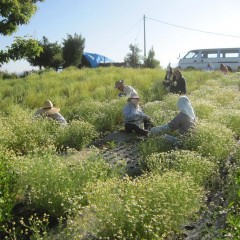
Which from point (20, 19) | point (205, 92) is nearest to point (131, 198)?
point (20, 19)

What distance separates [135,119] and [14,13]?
4.41 m

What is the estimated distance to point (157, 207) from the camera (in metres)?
3.86

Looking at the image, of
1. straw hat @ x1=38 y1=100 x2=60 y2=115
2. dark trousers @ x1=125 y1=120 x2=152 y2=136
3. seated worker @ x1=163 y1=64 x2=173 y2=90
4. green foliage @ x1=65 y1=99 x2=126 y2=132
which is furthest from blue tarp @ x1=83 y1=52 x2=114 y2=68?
dark trousers @ x1=125 y1=120 x2=152 y2=136

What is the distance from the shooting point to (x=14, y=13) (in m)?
10.2

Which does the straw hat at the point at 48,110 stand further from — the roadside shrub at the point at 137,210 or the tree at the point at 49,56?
the tree at the point at 49,56

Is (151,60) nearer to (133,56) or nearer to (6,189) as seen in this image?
(133,56)

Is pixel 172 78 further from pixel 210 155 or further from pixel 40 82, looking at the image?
pixel 210 155

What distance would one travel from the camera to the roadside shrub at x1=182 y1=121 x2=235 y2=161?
614 cm

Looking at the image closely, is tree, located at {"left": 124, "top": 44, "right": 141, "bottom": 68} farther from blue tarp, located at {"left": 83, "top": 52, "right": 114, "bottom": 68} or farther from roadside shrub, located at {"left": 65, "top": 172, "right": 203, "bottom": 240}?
roadside shrub, located at {"left": 65, "top": 172, "right": 203, "bottom": 240}

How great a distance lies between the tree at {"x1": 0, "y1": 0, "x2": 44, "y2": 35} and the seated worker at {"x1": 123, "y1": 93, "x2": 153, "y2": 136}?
12.9ft

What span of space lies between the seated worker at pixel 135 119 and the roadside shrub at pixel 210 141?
1999 millimetres

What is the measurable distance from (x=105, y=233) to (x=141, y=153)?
9.48 feet

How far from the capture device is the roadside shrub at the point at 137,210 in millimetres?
3594

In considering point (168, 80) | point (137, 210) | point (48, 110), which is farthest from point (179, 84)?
point (137, 210)
